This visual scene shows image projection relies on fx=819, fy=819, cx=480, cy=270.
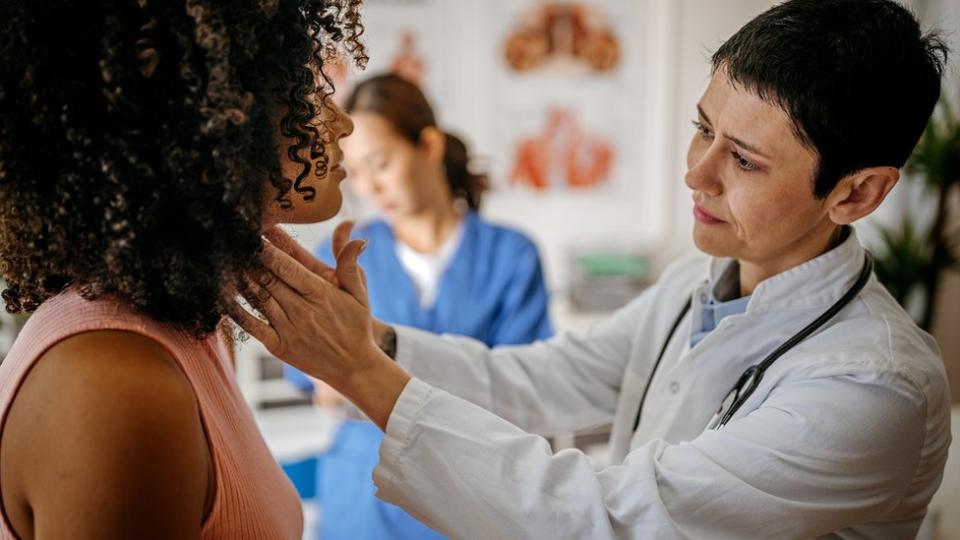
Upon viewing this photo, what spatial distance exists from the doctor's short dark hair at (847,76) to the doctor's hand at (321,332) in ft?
1.84

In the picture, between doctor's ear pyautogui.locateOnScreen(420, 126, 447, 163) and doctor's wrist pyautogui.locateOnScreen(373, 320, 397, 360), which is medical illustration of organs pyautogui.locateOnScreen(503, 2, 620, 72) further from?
doctor's wrist pyautogui.locateOnScreen(373, 320, 397, 360)

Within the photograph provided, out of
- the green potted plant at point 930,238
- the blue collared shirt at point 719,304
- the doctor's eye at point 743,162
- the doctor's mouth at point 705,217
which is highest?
the doctor's eye at point 743,162

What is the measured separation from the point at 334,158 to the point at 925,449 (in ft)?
2.62

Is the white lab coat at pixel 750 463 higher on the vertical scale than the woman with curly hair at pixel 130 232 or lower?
lower

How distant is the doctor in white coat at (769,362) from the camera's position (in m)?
0.93

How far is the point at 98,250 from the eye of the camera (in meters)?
0.75

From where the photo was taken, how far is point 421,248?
7.48 ft

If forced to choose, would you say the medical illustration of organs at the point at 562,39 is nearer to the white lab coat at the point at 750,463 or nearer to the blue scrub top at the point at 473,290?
the blue scrub top at the point at 473,290

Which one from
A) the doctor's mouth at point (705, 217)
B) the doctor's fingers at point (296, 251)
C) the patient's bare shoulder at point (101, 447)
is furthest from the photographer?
the doctor's mouth at point (705, 217)

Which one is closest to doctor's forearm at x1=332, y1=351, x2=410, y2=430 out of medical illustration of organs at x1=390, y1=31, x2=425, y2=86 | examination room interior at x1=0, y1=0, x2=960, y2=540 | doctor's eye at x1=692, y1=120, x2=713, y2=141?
doctor's eye at x1=692, y1=120, x2=713, y2=141

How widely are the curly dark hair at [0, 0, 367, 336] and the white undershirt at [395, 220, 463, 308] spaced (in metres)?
1.42

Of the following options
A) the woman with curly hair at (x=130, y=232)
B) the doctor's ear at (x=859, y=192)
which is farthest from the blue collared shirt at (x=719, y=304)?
the woman with curly hair at (x=130, y=232)

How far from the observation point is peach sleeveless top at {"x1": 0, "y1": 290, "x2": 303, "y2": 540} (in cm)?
73

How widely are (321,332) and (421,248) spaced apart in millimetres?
1344
